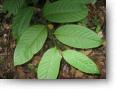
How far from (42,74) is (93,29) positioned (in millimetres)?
306

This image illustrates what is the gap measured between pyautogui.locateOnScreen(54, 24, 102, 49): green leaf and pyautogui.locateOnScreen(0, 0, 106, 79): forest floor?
0.08 ft

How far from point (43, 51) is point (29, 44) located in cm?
7

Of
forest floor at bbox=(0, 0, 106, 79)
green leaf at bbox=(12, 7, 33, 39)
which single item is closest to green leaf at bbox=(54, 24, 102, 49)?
forest floor at bbox=(0, 0, 106, 79)

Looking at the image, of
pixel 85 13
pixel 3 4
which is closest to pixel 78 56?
pixel 85 13

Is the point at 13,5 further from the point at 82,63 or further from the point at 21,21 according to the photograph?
the point at 82,63

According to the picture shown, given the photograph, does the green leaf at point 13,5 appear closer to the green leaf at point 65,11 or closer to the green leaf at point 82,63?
the green leaf at point 65,11

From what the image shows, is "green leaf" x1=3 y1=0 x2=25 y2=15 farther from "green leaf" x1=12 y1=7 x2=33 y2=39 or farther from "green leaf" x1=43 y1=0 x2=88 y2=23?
"green leaf" x1=43 y1=0 x2=88 y2=23

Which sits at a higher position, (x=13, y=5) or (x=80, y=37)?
(x=13, y=5)

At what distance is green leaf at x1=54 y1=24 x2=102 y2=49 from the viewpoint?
4.87ft

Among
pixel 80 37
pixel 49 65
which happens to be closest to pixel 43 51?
pixel 49 65

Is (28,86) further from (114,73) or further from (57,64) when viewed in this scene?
(114,73)

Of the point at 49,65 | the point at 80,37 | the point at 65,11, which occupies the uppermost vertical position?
the point at 65,11

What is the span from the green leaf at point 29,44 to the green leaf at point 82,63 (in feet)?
0.50

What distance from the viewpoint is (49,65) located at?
150cm
